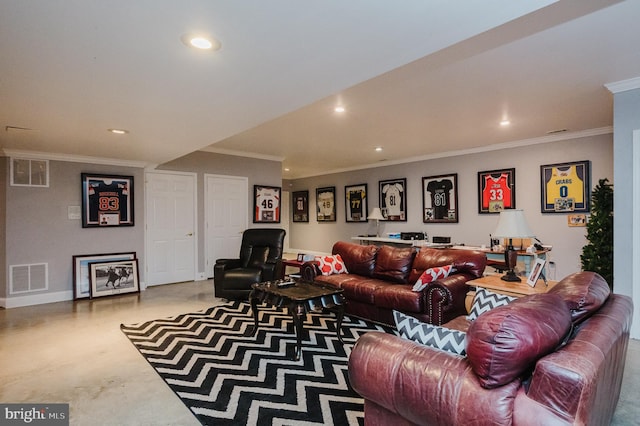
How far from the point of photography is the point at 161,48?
183cm

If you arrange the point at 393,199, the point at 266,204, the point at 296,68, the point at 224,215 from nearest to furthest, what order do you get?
the point at 296,68 → the point at 224,215 → the point at 266,204 → the point at 393,199

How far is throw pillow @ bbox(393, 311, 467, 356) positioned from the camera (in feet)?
4.79

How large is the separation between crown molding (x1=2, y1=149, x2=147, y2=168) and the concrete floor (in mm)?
2078

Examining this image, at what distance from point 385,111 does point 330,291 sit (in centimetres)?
215

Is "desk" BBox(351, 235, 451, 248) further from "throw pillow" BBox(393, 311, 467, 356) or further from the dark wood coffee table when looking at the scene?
"throw pillow" BBox(393, 311, 467, 356)

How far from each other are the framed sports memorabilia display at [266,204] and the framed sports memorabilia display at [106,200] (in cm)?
220

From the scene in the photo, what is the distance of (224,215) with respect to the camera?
639 centimetres

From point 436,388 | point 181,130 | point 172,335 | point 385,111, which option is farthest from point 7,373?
point 385,111

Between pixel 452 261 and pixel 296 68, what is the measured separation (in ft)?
8.68

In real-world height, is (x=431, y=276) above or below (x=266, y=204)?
below

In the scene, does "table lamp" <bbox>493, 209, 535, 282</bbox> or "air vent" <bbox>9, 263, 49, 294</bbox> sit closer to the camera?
"table lamp" <bbox>493, 209, 535, 282</bbox>

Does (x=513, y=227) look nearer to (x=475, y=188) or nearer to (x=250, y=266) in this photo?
(x=475, y=188)

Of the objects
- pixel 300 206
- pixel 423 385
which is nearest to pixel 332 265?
pixel 423 385

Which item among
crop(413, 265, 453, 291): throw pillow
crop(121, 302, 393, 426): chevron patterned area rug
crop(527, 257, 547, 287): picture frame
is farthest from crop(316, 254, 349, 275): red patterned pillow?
crop(527, 257, 547, 287): picture frame
